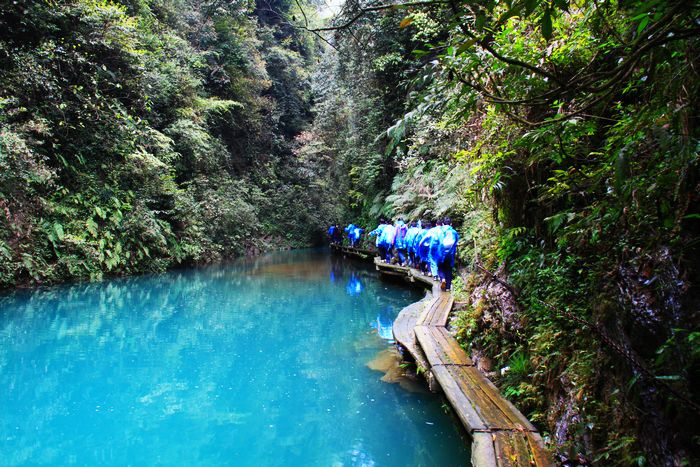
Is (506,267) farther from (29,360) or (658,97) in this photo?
(29,360)

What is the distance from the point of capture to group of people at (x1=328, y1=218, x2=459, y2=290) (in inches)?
364

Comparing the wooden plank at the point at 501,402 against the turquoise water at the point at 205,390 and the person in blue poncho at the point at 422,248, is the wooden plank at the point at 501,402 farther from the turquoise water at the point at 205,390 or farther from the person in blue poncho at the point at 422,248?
the person in blue poncho at the point at 422,248

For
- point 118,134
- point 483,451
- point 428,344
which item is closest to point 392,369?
point 428,344

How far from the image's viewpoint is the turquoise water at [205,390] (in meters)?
3.93

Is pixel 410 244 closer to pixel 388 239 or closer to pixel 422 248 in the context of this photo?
pixel 422 248

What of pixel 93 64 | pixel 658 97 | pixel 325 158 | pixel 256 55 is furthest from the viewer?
pixel 325 158

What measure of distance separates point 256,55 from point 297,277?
1707cm

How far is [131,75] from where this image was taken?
14.9 metres

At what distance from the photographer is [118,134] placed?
14.3 metres

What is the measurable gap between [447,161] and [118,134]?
1047 centimetres

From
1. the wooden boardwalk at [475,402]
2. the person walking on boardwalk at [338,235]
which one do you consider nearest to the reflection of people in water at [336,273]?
the person walking on boardwalk at [338,235]

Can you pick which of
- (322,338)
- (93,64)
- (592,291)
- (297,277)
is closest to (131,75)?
(93,64)

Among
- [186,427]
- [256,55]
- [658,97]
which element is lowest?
[186,427]

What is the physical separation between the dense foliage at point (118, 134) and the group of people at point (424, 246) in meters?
5.33
